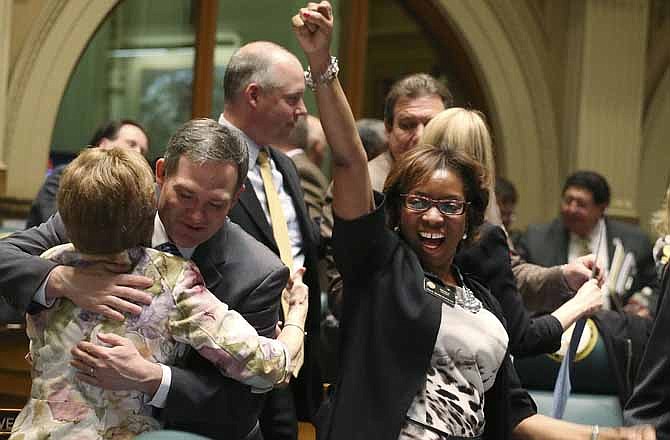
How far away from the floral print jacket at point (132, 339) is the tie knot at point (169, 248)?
0.44ft

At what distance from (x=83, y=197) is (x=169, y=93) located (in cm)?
503

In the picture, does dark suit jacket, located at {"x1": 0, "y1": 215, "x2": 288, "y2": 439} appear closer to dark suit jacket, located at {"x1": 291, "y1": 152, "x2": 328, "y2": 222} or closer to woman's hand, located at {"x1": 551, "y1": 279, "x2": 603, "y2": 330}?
woman's hand, located at {"x1": 551, "y1": 279, "x2": 603, "y2": 330}

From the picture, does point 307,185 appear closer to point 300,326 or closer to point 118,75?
point 300,326

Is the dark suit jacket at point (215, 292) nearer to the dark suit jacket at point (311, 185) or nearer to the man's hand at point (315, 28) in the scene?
the man's hand at point (315, 28)

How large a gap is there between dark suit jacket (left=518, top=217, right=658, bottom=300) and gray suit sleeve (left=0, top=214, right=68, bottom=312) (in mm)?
3502

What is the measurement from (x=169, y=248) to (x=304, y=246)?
0.96 meters

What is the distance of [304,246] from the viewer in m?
3.40

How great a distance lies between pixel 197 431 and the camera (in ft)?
8.07

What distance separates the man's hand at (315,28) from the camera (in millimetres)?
2309

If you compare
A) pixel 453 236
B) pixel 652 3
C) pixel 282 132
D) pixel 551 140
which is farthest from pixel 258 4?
pixel 453 236

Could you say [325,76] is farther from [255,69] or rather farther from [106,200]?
[255,69]

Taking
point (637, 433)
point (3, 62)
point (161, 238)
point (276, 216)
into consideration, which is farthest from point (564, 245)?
point (161, 238)

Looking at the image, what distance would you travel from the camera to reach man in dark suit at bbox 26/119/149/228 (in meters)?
4.42

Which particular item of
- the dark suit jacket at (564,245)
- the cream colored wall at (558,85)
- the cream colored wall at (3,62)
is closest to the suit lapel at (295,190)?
the dark suit jacket at (564,245)
